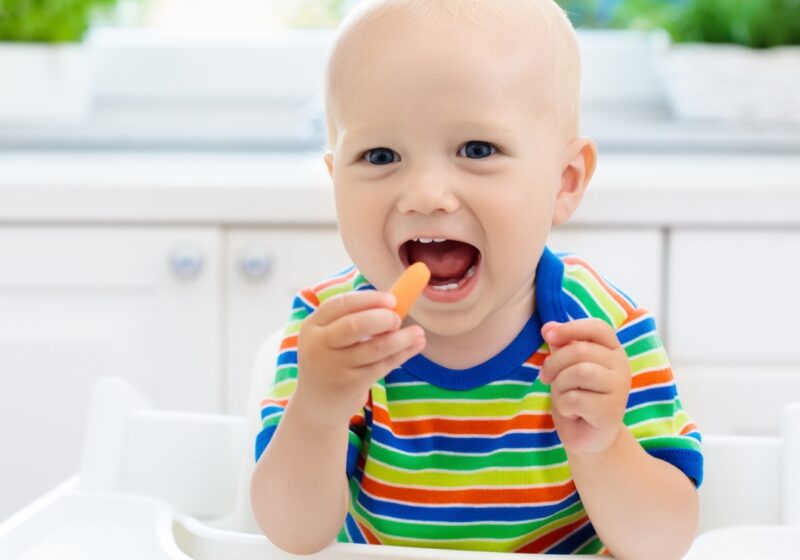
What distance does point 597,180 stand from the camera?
137 cm

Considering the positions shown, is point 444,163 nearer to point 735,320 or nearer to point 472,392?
point 472,392

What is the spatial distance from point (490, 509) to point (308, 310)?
20 cm

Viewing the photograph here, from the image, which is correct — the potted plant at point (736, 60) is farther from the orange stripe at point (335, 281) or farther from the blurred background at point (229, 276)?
the orange stripe at point (335, 281)

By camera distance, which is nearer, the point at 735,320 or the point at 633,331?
the point at 633,331

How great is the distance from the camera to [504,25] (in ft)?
2.36

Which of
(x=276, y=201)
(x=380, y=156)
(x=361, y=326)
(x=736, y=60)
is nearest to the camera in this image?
(x=361, y=326)

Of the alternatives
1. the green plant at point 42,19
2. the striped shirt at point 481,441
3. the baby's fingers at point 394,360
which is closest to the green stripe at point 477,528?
the striped shirt at point 481,441

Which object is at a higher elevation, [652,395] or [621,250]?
[621,250]

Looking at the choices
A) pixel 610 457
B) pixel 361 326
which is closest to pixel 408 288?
pixel 361 326

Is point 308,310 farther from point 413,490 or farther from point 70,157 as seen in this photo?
point 70,157

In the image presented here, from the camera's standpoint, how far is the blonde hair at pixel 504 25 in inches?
28.0

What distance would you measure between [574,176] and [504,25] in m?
0.13

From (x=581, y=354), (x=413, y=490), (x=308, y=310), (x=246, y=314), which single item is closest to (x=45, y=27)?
(x=246, y=314)

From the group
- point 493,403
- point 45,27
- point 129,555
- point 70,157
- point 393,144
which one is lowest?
point 129,555
